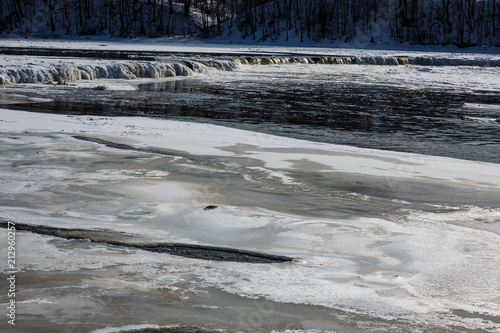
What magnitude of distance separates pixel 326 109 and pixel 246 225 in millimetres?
11643

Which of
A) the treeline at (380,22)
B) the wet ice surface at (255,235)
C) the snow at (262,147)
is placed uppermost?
the treeline at (380,22)

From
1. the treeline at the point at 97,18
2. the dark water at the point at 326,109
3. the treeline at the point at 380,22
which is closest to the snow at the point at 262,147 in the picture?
the dark water at the point at 326,109

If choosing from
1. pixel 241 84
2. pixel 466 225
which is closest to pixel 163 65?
pixel 241 84

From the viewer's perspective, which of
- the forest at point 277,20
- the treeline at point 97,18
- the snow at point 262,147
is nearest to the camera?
the snow at point 262,147

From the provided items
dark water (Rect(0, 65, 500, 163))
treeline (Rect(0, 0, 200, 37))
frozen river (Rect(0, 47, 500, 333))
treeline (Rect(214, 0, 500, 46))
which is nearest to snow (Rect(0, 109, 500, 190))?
frozen river (Rect(0, 47, 500, 333))

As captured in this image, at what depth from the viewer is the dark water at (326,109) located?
1245 cm

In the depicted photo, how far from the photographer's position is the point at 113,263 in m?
4.91

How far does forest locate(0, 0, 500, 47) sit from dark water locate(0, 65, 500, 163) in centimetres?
4763

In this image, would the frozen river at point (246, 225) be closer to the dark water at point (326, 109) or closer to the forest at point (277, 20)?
the dark water at point (326, 109)

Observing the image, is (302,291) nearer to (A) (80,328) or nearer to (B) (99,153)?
(A) (80,328)

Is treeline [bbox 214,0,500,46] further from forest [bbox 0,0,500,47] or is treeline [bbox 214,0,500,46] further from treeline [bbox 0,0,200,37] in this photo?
treeline [bbox 0,0,200,37]

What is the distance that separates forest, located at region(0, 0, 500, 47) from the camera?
70312 millimetres

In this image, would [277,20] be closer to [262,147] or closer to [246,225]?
[262,147]

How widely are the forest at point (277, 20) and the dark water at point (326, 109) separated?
47630 millimetres
